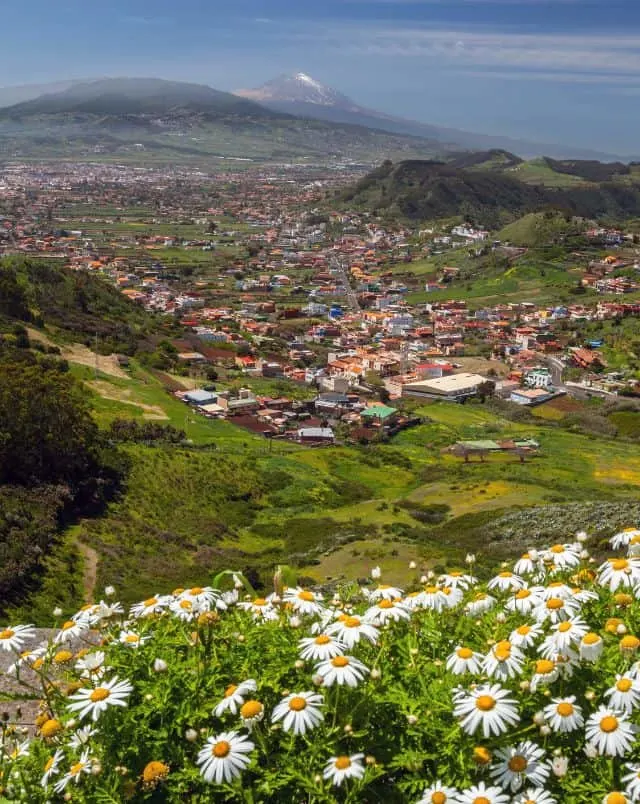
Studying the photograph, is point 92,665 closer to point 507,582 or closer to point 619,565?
point 507,582

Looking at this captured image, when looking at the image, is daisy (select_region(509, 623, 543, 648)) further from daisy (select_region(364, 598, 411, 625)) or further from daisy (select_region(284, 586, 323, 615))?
daisy (select_region(284, 586, 323, 615))

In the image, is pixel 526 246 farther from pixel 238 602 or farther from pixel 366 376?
pixel 238 602

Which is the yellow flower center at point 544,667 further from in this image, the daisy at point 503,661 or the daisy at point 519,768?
the daisy at point 519,768

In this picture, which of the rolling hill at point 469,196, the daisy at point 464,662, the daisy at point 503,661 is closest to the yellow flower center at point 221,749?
the daisy at point 464,662

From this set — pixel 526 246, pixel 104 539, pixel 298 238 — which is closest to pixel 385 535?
pixel 104 539

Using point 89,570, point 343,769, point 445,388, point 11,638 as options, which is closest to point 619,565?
point 343,769
